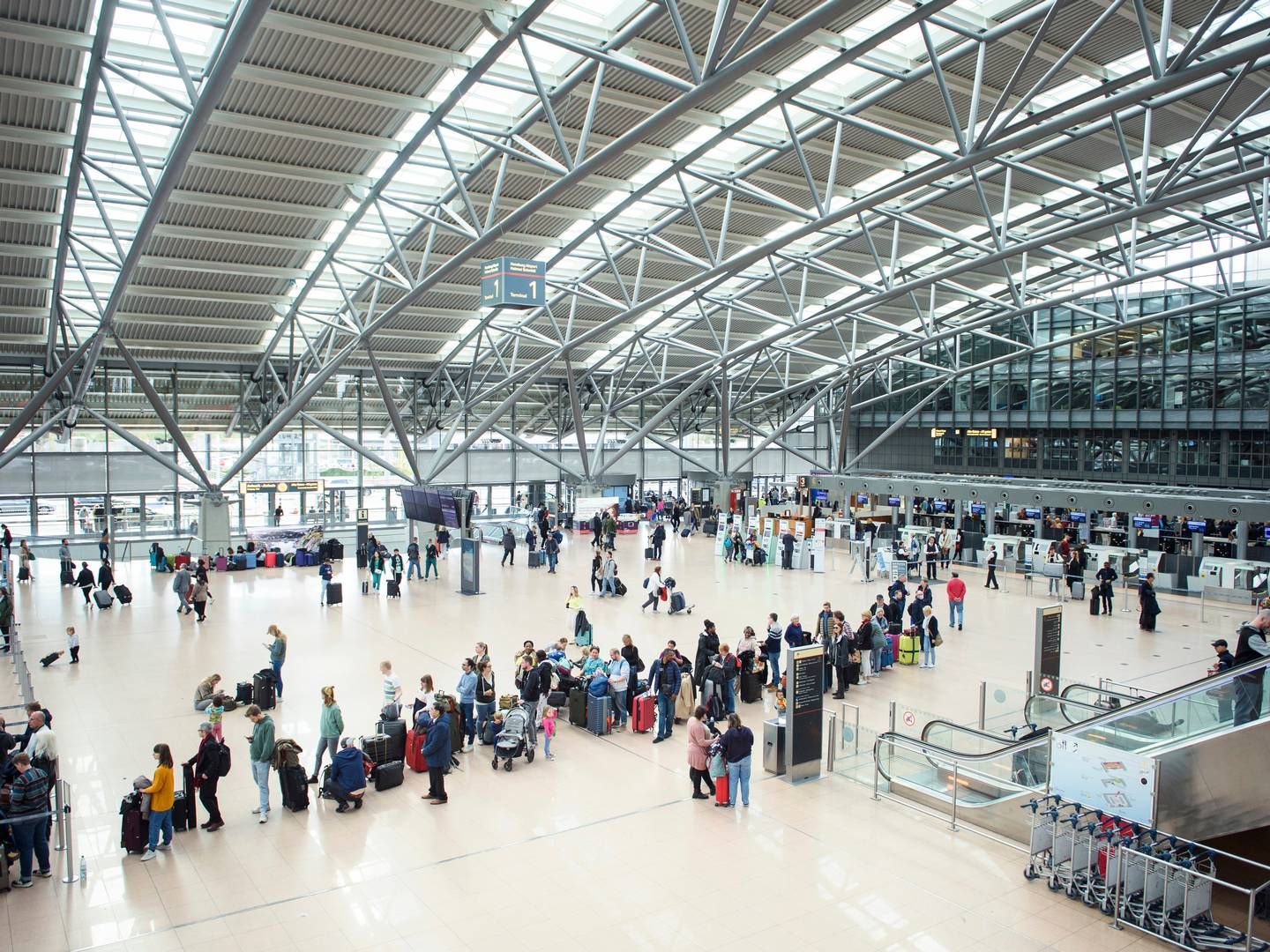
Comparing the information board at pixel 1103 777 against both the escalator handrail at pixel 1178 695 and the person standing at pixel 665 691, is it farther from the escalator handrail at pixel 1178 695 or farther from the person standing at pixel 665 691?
the person standing at pixel 665 691

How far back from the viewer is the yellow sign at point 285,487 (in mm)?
37344

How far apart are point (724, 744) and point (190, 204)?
1702 centimetres

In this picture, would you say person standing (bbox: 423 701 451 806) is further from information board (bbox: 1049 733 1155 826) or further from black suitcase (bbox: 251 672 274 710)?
information board (bbox: 1049 733 1155 826)

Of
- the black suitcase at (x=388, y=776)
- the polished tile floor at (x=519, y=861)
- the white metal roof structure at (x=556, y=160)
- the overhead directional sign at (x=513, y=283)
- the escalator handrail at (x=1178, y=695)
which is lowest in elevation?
the polished tile floor at (x=519, y=861)

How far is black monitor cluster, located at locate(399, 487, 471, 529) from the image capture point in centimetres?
2914

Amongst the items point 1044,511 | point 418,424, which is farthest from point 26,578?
point 1044,511

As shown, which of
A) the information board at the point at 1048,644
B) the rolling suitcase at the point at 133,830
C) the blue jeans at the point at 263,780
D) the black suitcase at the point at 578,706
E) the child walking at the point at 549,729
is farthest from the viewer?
the information board at the point at 1048,644

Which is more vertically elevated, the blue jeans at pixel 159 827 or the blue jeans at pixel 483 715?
the blue jeans at pixel 483 715

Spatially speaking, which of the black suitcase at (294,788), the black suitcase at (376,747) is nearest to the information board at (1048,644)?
the black suitcase at (376,747)

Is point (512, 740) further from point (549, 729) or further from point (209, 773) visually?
point (209, 773)

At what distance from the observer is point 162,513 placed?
37531 mm

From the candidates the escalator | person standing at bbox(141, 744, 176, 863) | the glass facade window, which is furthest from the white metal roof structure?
the glass facade window

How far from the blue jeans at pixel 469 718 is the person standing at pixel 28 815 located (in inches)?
199

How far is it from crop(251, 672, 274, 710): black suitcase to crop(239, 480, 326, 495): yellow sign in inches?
966
